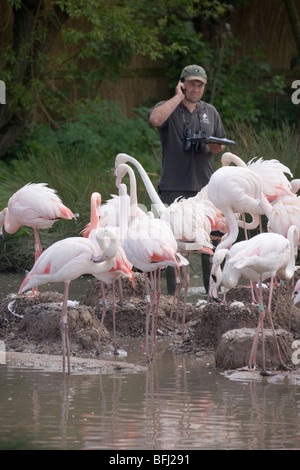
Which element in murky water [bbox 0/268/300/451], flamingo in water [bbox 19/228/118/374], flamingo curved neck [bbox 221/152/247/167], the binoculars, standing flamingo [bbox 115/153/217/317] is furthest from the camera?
the binoculars

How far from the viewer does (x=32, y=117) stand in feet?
40.5

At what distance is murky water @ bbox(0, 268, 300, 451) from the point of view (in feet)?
11.8

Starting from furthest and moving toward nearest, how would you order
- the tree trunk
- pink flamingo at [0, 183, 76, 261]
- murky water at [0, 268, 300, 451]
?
the tree trunk → pink flamingo at [0, 183, 76, 261] → murky water at [0, 268, 300, 451]

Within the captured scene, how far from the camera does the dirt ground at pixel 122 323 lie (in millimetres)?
5695

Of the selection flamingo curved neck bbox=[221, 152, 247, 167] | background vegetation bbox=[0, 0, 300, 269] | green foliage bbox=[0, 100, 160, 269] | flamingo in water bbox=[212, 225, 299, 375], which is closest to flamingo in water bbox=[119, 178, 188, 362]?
flamingo in water bbox=[212, 225, 299, 375]

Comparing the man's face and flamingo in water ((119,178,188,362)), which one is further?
the man's face

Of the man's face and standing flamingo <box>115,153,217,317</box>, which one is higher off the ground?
the man's face

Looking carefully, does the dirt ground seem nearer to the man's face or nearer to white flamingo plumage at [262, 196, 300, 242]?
white flamingo plumage at [262, 196, 300, 242]

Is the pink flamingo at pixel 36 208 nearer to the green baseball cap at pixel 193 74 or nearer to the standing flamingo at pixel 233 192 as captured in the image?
the standing flamingo at pixel 233 192

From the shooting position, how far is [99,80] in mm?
12977

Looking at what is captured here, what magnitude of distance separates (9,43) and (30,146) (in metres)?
1.42

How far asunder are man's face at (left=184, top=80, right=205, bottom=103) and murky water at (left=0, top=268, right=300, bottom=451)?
275 cm

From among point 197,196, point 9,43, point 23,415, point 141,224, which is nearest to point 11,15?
point 9,43
